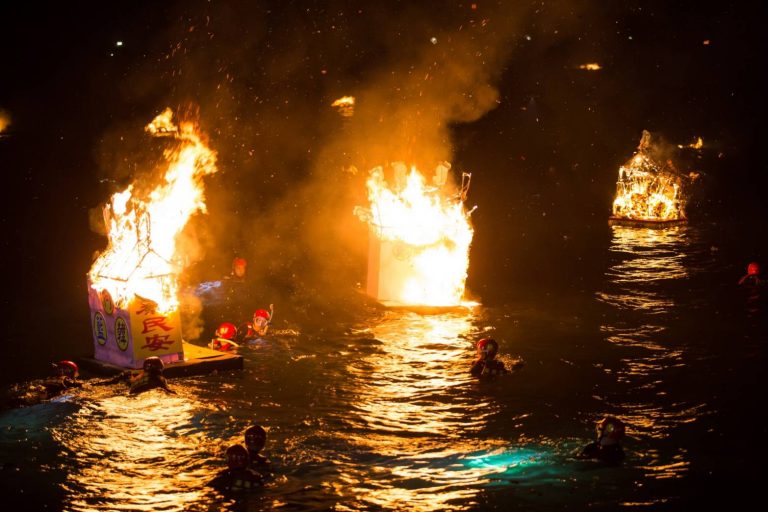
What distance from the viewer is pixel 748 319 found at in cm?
1616

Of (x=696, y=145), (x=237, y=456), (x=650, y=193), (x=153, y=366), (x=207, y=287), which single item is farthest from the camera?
(x=696, y=145)

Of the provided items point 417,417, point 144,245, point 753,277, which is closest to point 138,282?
point 144,245

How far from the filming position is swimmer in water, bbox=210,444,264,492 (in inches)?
319

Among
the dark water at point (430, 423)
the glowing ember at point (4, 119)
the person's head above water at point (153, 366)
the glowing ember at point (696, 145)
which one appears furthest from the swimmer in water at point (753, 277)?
the glowing ember at point (696, 145)

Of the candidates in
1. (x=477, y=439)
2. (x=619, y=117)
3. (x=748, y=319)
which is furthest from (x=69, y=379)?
(x=619, y=117)

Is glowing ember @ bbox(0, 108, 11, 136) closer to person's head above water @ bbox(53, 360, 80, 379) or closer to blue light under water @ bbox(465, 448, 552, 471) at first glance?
Answer: person's head above water @ bbox(53, 360, 80, 379)

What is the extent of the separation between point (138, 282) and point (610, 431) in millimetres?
6913

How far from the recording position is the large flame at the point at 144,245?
472 inches

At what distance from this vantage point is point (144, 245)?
1227cm

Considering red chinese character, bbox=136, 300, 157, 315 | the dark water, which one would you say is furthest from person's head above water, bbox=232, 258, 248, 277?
red chinese character, bbox=136, 300, 157, 315

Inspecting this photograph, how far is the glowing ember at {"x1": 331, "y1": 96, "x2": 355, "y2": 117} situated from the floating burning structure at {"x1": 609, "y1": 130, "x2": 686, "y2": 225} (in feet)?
34.2

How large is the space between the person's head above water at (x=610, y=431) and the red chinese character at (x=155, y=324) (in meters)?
6.60

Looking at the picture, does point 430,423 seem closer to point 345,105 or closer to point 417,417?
point 417,417

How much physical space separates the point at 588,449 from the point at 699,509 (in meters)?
1.41
